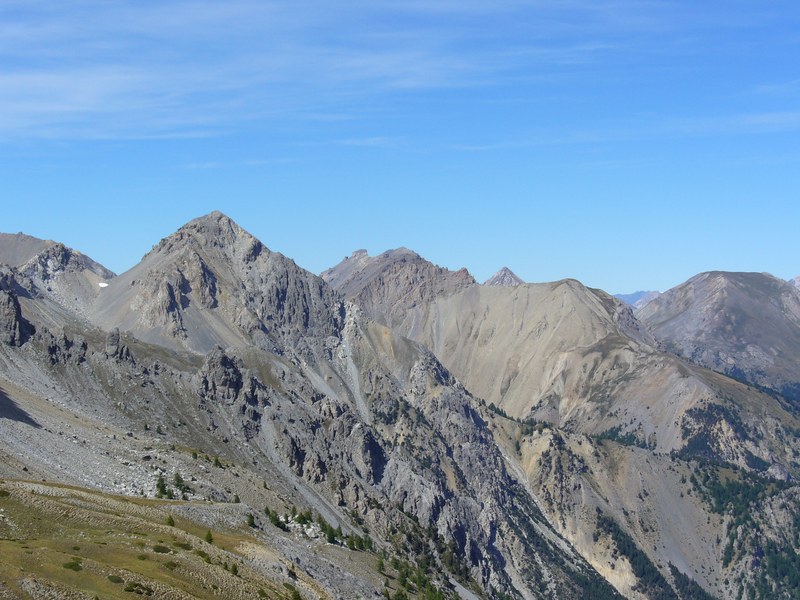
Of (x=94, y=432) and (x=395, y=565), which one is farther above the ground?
(x=94, y=432)

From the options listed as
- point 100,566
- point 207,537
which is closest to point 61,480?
point 207,537

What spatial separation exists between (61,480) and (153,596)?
62650mm

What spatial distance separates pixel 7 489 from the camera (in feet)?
333

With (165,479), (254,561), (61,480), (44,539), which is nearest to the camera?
(44,539)

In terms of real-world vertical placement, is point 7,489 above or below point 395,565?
above

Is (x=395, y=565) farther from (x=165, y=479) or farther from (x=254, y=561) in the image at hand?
(x=254, y=561)

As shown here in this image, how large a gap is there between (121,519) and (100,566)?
22565 mm

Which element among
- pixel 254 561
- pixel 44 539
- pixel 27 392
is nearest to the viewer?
pixel 44 539

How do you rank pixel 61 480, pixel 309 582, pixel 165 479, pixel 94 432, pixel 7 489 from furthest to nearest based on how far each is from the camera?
1. pixel 94 432
2. pixel 165 479
3. pixel 61 480
4. pixel 309 582
5. pixel 7 489

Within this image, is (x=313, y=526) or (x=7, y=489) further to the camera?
(x=313, y=526)

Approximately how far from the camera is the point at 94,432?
18188cm

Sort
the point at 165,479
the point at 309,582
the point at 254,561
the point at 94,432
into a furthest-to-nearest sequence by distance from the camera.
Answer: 1. the point at 94,432
2. the point at 165,479
3. the point at 309,582
4. the point at 254,561

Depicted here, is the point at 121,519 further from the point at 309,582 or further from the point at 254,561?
the point at 309,582

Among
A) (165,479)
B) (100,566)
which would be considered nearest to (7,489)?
(100,566)
